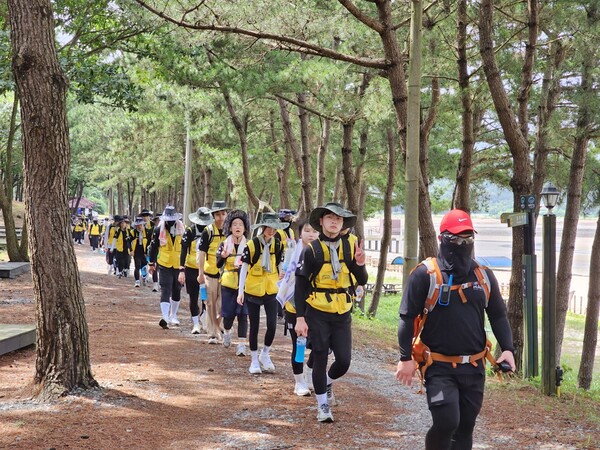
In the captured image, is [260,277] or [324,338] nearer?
[324,338]

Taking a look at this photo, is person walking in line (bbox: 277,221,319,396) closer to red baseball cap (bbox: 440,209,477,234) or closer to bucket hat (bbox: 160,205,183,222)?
red baseball cap (bbox: 440,209,477,234)

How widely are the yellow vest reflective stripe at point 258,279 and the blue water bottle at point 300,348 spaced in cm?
121

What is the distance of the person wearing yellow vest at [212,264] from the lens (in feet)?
31.8

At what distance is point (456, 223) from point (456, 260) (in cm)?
24

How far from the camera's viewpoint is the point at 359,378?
9.07 m

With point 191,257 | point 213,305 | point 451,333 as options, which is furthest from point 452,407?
point 191,257

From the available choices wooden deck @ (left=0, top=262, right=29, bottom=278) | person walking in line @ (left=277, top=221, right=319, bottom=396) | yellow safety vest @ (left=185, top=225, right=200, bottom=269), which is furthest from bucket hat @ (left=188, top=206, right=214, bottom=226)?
wooden deck @ (left=0, top=262, right=29, bottom=278)

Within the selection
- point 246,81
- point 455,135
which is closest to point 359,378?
point 246,81

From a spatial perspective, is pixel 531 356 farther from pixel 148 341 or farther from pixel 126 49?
pixel 126 49

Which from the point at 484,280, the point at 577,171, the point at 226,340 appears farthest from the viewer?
the point at 577,171

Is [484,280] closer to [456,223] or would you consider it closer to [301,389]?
[456,223]

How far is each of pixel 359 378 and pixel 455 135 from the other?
42.9ft

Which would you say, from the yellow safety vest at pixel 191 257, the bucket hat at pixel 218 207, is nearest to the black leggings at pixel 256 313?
the bucket hat at pixel 218 207

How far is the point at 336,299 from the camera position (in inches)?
245
